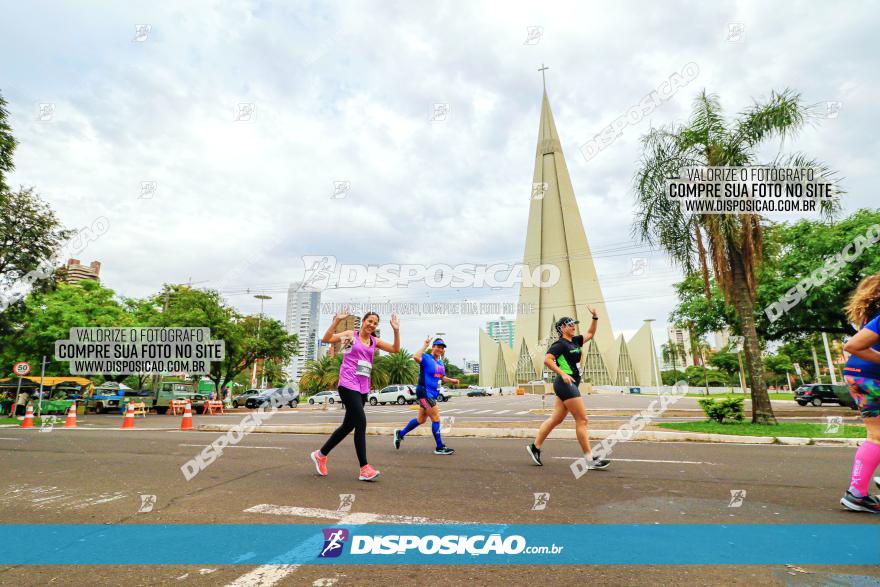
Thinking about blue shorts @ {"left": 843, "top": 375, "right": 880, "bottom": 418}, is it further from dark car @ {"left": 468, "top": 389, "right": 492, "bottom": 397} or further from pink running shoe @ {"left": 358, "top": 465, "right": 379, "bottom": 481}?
dark car @ {"left": 468, "top": 389, "right": 492, "bottom": 397}

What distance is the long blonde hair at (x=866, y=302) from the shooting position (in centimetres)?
373

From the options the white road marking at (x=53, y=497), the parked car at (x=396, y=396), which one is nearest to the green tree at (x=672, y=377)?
the parked car at (x=396, y=396)

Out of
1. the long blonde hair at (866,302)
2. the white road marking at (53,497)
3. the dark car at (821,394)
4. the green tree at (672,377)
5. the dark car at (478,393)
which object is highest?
the long blonde hair at (866,302)

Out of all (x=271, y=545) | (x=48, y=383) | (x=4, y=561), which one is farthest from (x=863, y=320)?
(x=48, y=383)

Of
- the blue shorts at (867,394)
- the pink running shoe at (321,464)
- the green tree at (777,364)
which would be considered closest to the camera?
the blue shorts at (867,394)

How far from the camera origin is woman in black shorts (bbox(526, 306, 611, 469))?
549 cm

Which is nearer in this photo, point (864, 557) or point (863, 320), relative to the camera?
point (864, 557)

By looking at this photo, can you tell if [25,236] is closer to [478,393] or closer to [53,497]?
[53,497]

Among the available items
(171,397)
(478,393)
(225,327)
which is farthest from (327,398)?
(478,393)

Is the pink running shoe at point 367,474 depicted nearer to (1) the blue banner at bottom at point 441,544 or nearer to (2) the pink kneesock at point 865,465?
(1) the blue banner at bottom at point 441,544

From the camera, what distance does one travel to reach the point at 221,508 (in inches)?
154

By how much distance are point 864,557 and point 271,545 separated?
365 cm

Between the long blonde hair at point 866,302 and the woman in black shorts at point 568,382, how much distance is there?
2381mm

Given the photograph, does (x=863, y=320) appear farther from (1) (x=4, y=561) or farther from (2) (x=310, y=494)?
(1) (x=4, y=561)
